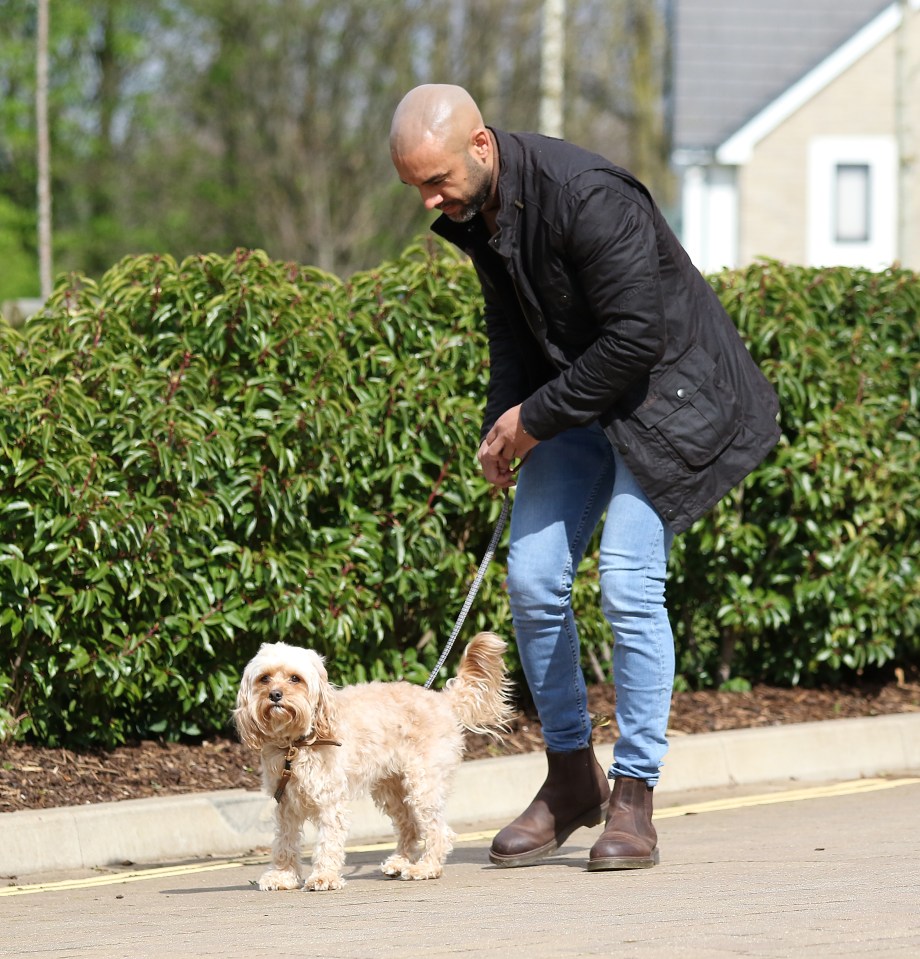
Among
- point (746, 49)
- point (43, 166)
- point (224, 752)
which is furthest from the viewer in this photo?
point (746, 49)

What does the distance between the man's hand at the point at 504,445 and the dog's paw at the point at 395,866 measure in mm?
1159

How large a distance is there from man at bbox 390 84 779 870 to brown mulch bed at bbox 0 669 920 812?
0.72 m

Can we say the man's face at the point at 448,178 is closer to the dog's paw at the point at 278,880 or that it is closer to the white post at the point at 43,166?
the dog's paw at the point at 278,880

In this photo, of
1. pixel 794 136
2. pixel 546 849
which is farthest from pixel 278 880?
pixel 794 136

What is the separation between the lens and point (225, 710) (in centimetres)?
640

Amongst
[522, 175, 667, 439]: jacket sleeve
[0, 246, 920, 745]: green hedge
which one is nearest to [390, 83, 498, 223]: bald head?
[522, 175, 667, 439]: jacket sleeve

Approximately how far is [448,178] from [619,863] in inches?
76.5

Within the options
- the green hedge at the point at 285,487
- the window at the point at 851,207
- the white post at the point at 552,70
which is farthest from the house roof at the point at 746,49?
the green hedge at the point at 285,487

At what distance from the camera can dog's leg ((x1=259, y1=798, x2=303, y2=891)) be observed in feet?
15.4

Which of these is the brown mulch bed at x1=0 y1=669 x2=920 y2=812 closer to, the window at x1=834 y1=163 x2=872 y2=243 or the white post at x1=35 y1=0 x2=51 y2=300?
the white post at x1=35 y1=0 x2=51 y2=300

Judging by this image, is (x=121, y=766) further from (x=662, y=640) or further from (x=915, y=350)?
(x=915, y=350)

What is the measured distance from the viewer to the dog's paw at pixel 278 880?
4684 millimetres

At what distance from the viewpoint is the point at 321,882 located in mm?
4648

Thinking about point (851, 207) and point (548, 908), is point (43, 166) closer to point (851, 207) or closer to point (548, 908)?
point (851, 207)
